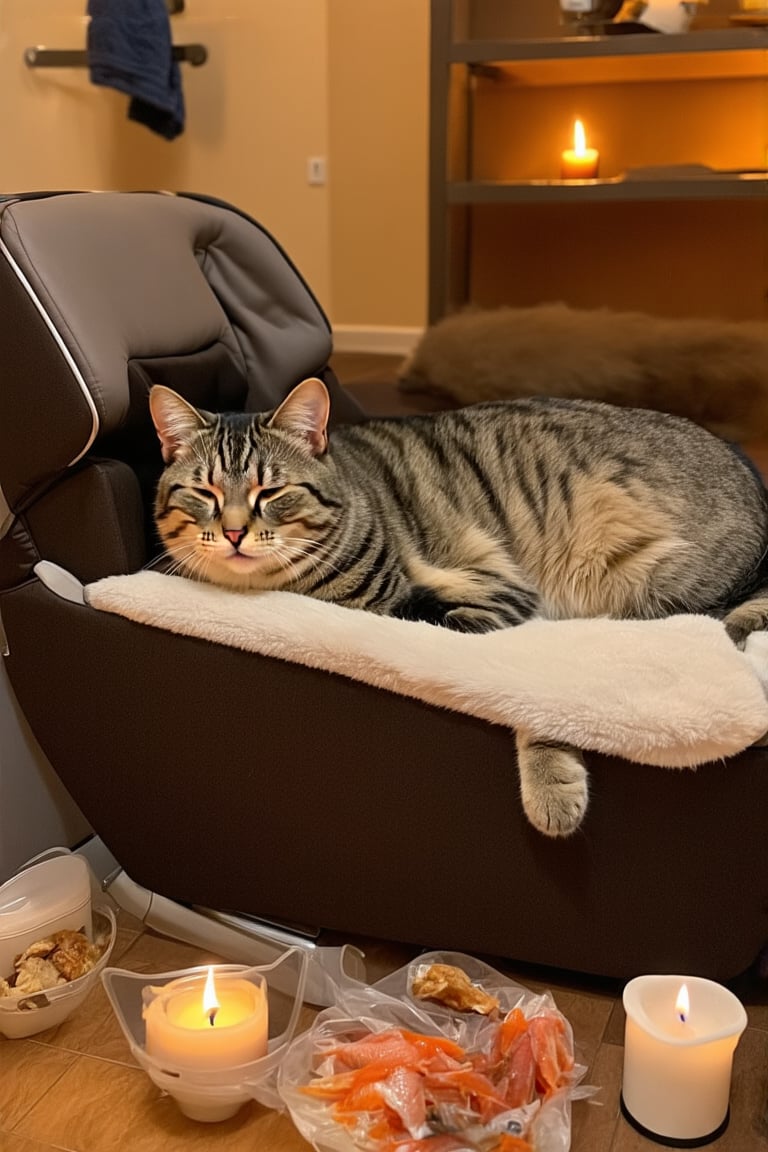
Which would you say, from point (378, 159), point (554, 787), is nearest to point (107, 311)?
point (554, 787)

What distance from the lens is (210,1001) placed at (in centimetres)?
128

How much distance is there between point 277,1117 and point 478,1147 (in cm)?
27

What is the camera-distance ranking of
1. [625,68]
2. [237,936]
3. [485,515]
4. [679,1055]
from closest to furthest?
[679,1055] → [237,936] → [485,515] → [625,68]

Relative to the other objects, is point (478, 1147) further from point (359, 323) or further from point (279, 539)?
point (359, 323)

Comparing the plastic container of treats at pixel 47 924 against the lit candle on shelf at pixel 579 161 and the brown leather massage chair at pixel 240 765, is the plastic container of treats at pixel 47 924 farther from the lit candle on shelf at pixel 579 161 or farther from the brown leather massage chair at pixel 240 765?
the lit candle on shelf at pixel 579 161

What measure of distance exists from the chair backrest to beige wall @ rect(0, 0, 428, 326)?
222 cm

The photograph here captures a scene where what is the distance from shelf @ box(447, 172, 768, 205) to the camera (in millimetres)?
2609

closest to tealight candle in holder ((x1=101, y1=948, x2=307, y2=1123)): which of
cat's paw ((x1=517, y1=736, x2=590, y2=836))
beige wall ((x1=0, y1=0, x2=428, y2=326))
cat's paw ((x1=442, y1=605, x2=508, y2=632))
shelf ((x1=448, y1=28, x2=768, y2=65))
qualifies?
cat's paw ((x1=517, y1=736, x2=590, y2=836))

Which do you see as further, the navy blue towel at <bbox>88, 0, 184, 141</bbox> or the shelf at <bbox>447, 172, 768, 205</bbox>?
the navy blue towel at <bbox>88, 0, 184, 141</bbox>

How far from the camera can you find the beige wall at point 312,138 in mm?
3869

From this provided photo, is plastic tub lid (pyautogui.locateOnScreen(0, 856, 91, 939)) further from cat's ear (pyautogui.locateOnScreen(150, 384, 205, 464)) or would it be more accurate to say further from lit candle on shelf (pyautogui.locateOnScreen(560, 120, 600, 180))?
lit candle on shelf (pyautogui.locateOnScreen(560, 120, 600, 180))

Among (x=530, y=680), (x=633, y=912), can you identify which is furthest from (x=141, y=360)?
(x=633, y=912)

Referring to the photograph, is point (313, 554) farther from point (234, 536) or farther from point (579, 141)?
point (579, 141)

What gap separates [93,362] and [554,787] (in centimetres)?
78
